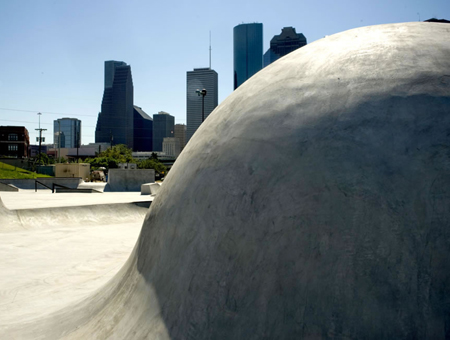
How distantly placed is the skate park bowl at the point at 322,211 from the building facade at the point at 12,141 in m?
104

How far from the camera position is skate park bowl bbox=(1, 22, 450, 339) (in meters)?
2.11

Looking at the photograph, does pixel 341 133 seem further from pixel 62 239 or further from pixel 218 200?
pixel 62 239

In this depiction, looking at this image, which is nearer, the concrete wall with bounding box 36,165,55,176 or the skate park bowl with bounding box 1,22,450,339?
the skate park bowl with bounding box 1,22,450,339

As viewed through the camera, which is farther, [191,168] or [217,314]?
[191,168]

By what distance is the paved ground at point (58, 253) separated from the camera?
16.7ft

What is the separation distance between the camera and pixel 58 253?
25.8 feet

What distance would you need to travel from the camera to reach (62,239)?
9398 mm

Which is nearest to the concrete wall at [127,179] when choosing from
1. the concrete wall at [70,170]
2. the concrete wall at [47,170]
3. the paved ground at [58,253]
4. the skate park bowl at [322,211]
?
the paved ground at [58,253]

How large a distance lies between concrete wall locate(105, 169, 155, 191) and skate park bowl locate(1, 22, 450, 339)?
25.6 metres

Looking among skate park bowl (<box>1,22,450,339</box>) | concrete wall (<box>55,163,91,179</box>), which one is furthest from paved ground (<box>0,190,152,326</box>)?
concrete wall (<box>55,163,91,179</box>)

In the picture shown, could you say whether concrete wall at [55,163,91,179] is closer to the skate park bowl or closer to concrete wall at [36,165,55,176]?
concrete wall at [36,165,55,176]

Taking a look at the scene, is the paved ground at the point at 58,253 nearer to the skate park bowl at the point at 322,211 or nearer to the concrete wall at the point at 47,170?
the skate park bowl at the point at 322,211

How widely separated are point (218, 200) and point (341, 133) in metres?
0.99

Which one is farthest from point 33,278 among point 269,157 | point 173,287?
point 269,157
